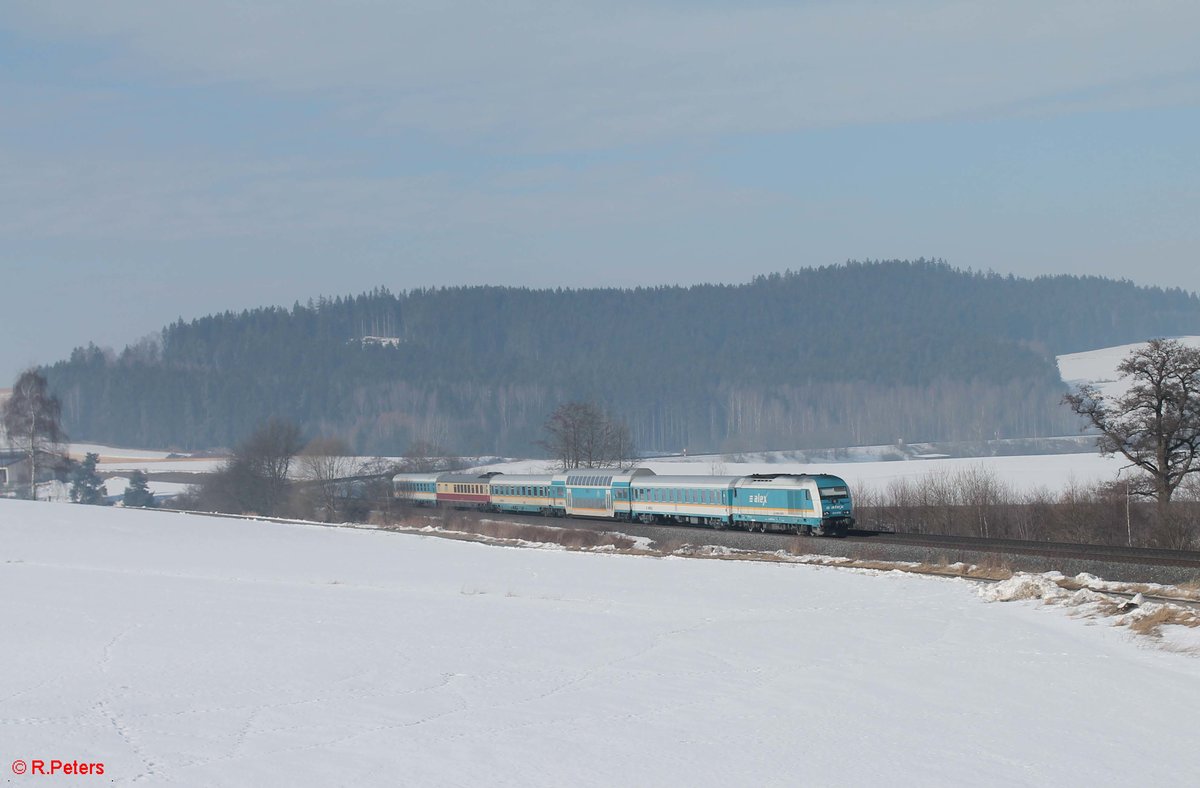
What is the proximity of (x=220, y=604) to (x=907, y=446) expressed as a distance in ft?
531

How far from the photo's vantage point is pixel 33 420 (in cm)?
7412

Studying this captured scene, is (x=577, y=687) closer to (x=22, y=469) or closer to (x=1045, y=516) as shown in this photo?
(x=1045, y=516)

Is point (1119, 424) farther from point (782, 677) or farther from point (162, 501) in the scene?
point (162, 501)

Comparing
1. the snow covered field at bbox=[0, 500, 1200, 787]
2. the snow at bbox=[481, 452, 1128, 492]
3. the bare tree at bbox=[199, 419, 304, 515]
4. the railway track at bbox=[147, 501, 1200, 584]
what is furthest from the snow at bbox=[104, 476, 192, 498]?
the snow covered field at bbox=[0, 500, 1200, 787]

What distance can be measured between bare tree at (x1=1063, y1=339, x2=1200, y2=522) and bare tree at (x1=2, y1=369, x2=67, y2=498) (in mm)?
61311

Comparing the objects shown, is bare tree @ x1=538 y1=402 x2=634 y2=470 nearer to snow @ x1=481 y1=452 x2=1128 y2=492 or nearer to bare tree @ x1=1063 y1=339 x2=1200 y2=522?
snow @ x1=481 y1=452 x2=1128 y2=492

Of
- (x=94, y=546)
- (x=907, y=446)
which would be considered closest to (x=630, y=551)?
(x=94, y=546)

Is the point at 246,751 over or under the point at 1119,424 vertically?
under

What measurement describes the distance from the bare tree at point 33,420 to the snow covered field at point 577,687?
50.3m

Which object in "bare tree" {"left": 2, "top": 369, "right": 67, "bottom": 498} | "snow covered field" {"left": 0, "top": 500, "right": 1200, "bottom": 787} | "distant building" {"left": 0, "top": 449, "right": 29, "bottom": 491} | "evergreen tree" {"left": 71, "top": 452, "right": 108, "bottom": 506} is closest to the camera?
"snow covered field" {"left": 0, "top": 500, "right": 1200, "bottom": 787}

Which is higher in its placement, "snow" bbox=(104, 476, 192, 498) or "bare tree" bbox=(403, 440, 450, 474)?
"bare tree" bbox=(403, 440, 450, 474)

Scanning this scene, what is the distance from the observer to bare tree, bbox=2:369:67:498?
243ft

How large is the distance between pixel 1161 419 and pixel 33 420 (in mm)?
64228

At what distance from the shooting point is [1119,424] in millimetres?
44938
